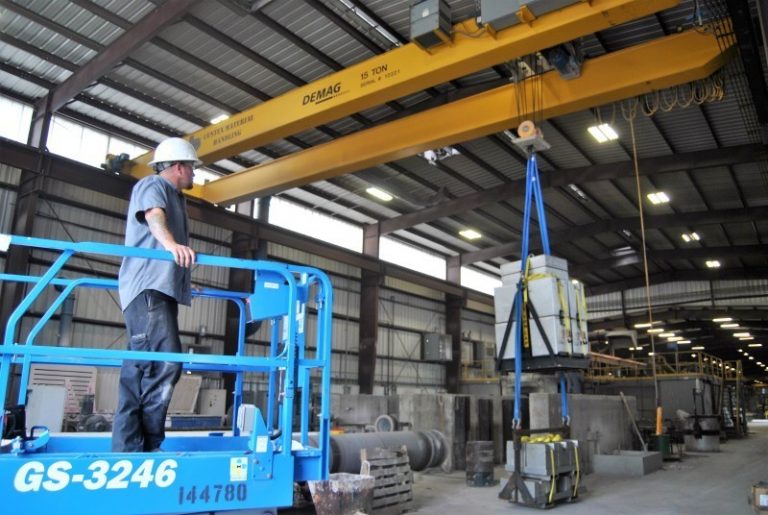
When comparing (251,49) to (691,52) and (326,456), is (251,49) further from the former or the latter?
(326,456)

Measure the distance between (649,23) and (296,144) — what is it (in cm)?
993

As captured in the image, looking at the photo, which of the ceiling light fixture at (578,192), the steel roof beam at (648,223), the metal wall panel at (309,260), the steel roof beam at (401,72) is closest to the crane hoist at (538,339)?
the steel roof beam at (401,72)

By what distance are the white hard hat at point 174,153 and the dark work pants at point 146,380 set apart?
89 centimetres

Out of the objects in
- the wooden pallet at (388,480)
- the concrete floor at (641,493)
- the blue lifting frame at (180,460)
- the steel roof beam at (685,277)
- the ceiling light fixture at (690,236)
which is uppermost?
the ceiling light fixture at (690,236)

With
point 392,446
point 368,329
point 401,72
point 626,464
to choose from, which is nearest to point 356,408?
point 368,329

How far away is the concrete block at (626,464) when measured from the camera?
12.8m

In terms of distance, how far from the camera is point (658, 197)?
20672 millimetres

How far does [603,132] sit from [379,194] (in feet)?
25.8

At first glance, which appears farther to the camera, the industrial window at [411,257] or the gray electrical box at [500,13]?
the industrial window at [411,257]

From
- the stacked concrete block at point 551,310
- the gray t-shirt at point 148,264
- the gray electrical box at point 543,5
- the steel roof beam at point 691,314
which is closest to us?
the gray t-shirt at point 148,264

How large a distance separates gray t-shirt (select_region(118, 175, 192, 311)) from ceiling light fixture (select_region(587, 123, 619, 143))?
47.4ft

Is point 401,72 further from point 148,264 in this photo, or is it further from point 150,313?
point 150,313

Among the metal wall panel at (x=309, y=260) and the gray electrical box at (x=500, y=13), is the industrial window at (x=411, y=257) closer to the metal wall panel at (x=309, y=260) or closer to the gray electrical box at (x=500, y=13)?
the metal wall panel at (x=309, y=260)

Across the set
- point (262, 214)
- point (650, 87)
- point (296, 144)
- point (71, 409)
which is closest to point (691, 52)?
point (650, 87)
